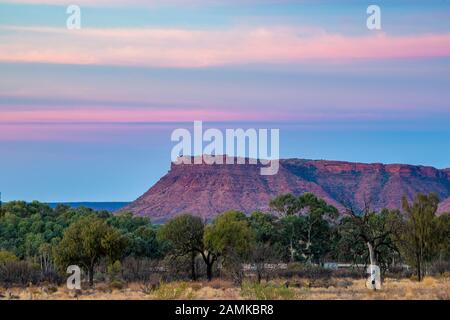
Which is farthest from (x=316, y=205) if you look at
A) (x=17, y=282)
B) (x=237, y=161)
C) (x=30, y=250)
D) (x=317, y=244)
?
(x=237, y=161)

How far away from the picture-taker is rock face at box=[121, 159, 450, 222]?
142 m

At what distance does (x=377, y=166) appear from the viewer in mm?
159625

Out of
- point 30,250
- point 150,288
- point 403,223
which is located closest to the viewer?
point 150,288

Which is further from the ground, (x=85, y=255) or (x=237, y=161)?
(x=237, y=161)

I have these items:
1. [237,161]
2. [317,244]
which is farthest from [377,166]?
[317,244]

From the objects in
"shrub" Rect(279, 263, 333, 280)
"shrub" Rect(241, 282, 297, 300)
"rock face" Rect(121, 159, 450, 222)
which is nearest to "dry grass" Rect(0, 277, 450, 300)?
"shrub" Rect(241, 282, 297, 300)

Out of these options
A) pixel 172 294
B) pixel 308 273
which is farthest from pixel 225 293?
pixel 308 273

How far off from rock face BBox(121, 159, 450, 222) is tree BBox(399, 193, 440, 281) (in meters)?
75.6

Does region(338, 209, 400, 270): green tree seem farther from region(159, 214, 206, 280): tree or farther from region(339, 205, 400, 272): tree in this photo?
region(159, 214, 206, 280): tree
